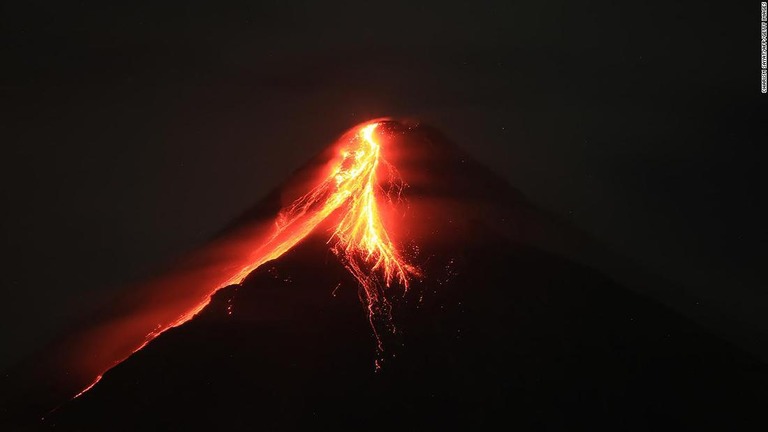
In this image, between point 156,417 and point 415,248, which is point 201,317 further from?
point 415,248

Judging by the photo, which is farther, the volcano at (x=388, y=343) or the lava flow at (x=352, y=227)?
the lava flow at (x=352, y=227)

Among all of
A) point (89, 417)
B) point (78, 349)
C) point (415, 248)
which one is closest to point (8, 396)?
point (78, 349)

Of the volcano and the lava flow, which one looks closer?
the volcano

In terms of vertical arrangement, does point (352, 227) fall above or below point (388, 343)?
above

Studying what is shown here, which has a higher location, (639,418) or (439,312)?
(439,312)
